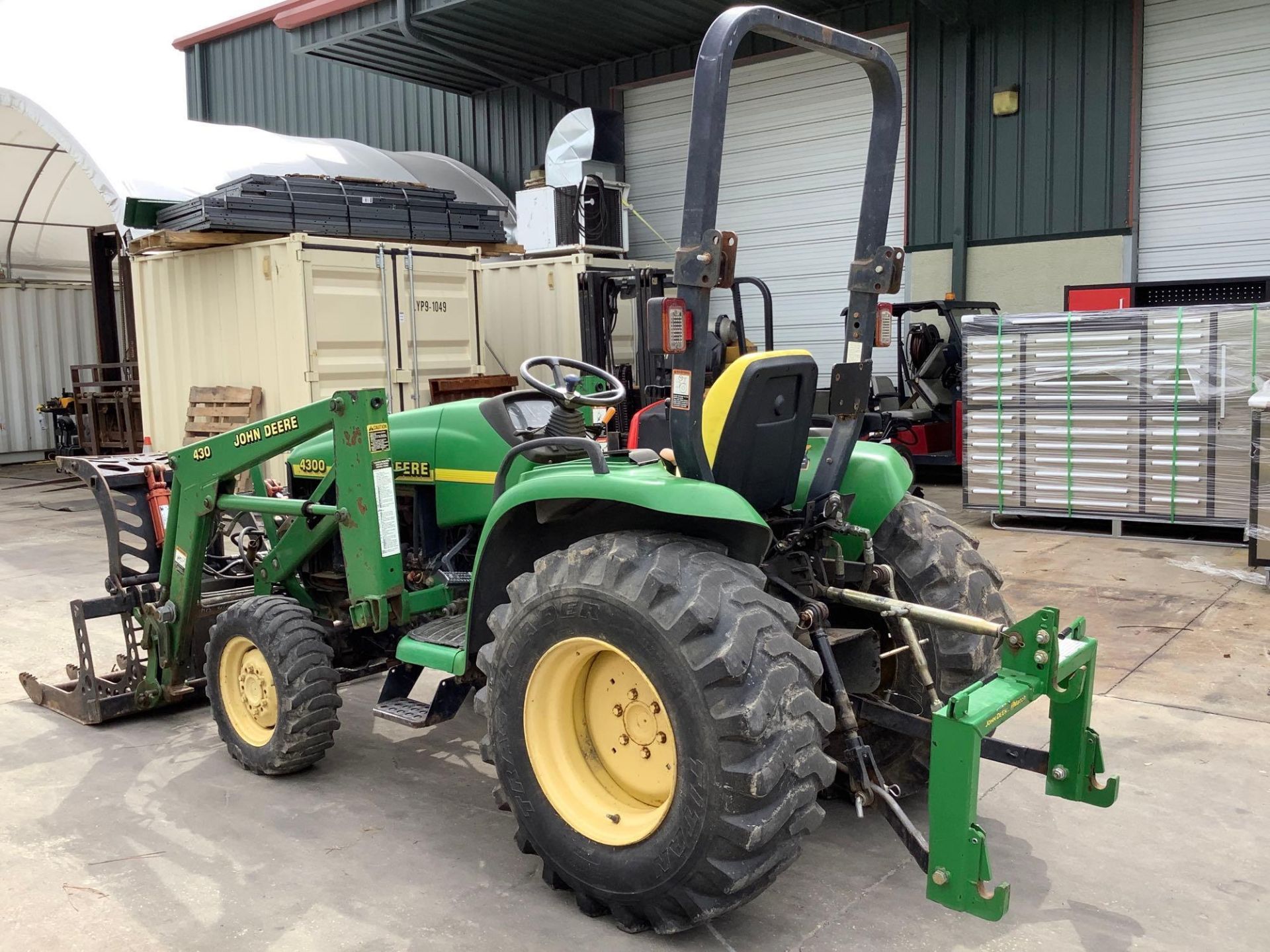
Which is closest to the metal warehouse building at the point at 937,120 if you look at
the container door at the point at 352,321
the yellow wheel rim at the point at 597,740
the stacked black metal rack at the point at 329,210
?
the stacked black metal rack at the point at 329,210

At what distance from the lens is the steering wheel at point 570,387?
13.5 feet

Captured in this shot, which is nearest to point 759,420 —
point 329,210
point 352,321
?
point 352,321

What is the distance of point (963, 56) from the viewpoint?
41.0 feet

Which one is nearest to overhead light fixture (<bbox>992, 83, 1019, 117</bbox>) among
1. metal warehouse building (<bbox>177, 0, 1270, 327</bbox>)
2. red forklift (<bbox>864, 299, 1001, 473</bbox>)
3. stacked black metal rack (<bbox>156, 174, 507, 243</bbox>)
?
metal warehouse building (<bbox>177, 0, 1270, 327</bbox>)

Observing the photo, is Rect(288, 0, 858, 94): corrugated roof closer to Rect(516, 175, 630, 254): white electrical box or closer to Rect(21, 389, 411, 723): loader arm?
Rect(516, 175, 630, 254): white electrical box

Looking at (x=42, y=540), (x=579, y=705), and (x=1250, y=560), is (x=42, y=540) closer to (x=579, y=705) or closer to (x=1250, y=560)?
(x=579, y=705)

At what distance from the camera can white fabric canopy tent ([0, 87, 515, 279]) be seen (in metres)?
12.1

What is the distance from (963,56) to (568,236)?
16.0ft

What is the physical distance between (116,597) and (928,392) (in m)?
9.19

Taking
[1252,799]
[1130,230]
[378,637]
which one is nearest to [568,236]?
[1130,230]

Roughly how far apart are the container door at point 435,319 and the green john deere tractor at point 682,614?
5958 mm

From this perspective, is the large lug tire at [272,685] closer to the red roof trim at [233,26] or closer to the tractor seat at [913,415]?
the tractor seat at [913,415]

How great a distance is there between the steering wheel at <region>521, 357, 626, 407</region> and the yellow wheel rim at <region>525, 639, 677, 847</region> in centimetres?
114

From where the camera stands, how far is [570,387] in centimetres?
429
